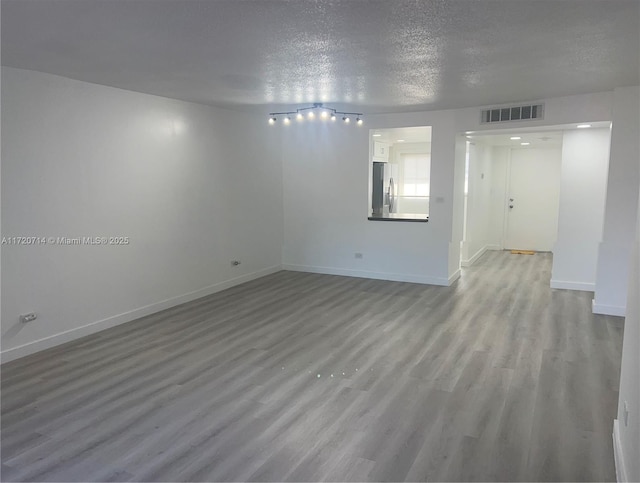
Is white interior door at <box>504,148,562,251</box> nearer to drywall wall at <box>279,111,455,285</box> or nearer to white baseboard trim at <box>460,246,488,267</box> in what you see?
white baseboard trim at <box>460,246,488,267</box>

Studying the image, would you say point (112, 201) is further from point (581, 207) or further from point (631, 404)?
point (581, 207)

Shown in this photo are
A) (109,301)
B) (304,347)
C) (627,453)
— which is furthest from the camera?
(109,301)

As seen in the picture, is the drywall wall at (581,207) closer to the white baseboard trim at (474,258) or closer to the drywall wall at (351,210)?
the drywall wall at (351,210)

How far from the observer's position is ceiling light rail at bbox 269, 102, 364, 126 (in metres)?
5.52

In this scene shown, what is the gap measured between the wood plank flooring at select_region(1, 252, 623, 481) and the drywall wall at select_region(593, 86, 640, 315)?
417mm

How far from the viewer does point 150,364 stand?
3646 mm

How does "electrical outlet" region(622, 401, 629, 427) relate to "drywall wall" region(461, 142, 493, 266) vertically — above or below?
below

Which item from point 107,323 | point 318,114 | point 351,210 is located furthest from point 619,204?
point 107,323

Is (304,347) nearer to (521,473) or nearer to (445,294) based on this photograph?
(521,473)

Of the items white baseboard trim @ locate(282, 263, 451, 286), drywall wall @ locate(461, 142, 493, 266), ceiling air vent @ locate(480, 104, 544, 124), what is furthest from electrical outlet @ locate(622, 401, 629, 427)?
drywall wall @ locate(461, 142, 493, 266)

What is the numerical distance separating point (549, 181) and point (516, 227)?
1104mm

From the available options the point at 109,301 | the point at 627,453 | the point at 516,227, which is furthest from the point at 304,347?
the point at 516,227

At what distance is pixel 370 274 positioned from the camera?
22.3 ft

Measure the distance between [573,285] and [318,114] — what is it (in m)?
4.17
